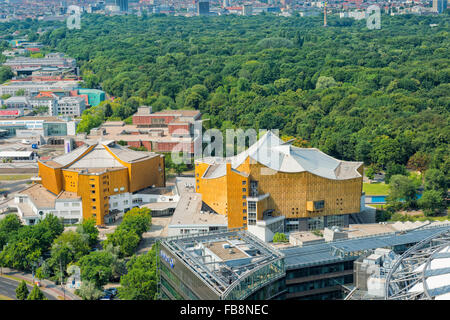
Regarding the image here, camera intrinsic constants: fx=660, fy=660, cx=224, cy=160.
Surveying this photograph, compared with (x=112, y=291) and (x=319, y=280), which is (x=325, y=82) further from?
(x=319, y=280)

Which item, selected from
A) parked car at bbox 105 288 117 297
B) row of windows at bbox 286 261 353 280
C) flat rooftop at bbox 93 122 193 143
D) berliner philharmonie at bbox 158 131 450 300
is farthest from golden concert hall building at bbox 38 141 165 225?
row of windows at bbox 286 261 353 280

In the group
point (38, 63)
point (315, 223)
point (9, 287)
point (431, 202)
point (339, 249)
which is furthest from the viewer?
point (38, 63)

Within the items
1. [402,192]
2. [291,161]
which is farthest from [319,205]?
[402,192]

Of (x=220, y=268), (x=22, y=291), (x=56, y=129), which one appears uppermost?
(x=220, y=268)

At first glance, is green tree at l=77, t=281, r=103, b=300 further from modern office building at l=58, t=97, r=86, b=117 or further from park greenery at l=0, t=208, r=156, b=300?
modern office building at l=58, t=97, r=86, b=117

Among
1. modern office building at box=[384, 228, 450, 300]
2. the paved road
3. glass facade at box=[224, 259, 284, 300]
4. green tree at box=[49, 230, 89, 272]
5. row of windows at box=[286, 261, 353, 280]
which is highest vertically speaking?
modern office building at box=[384, 228, 450, 300]
